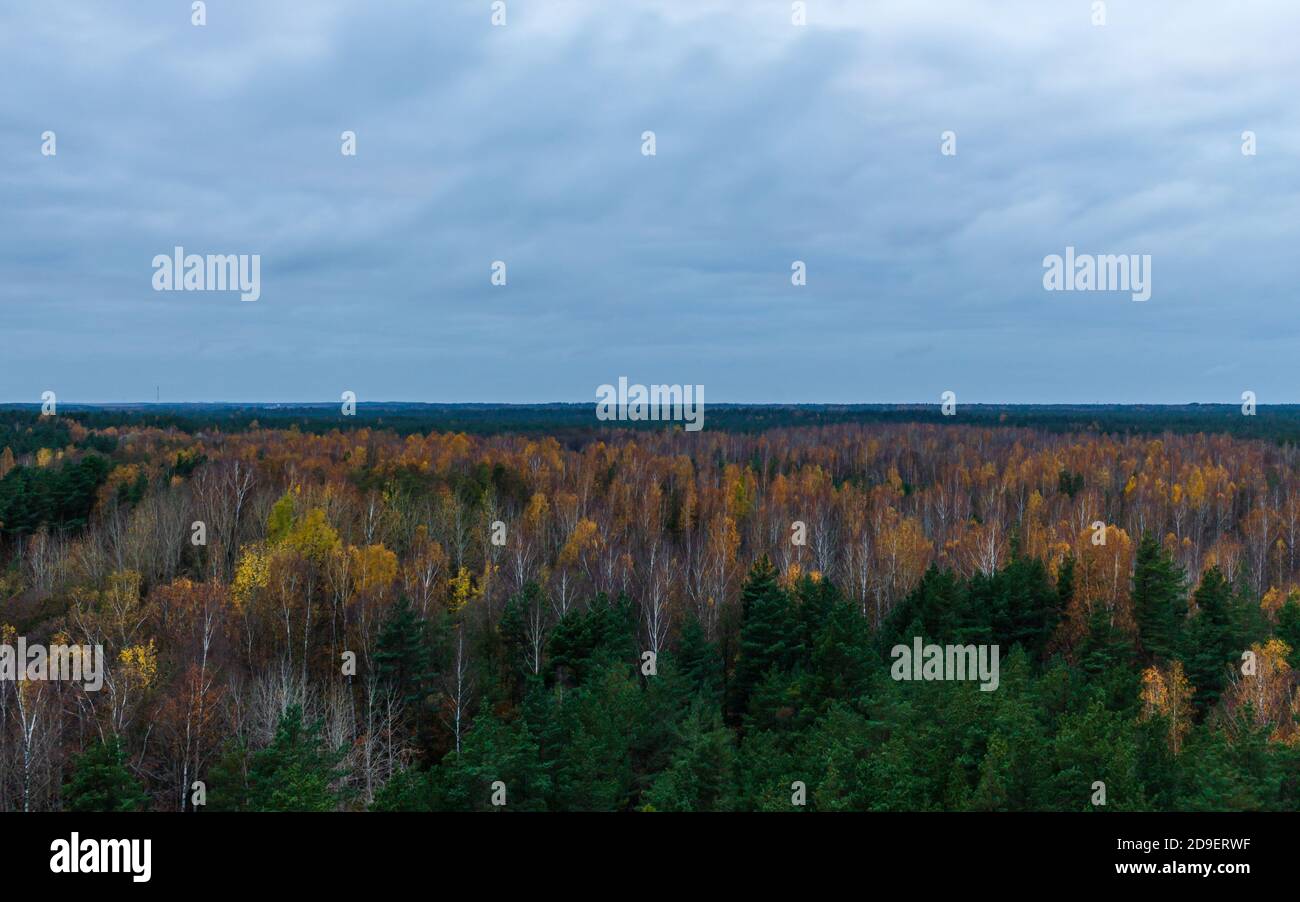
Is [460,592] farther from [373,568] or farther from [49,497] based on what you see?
[49,497]

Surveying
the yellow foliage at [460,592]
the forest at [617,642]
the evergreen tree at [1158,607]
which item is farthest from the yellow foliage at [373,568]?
the evergreen tree at [1158,607]

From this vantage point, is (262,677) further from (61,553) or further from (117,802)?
(61,553)

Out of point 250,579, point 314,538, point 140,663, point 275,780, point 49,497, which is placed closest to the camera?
point 275,780

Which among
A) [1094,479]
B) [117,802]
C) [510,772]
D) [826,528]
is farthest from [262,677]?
[1094,479]

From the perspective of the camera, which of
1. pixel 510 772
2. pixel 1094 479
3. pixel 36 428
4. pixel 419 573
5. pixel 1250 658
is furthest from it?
pixel 36 428

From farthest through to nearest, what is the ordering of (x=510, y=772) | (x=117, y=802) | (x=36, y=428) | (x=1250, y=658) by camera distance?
1. (x=36, y=428)
2. (x=1250, y=658)
3. (x=510, y=772)
4. (x=117, y=802)

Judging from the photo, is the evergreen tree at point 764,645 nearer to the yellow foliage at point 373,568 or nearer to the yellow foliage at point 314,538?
the yellow foliage at point 373,568

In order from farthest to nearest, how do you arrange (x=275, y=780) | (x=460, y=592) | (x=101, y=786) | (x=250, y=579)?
(x=460, y=592) → (x=250, y=579) → (x=101, y=786) → (x=275, y=780)

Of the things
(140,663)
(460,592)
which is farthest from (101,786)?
(460,592)
